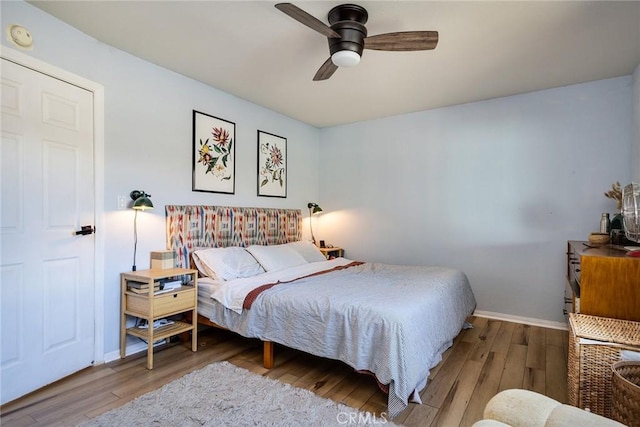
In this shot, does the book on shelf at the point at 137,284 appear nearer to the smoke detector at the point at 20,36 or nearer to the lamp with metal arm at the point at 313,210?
the smoke detector at the point at 20,36

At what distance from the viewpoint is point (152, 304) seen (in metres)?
2.47

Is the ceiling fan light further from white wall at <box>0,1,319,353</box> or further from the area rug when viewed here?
the area rug

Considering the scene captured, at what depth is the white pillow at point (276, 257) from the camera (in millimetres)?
3389

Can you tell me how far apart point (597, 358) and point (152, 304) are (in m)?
2.77

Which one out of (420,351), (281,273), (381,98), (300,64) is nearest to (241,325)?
(281,273)

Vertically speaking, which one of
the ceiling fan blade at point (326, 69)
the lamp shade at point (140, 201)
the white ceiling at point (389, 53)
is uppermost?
the white ceiling at point (389, 53)

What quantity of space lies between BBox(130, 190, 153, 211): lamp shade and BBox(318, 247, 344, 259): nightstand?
8.48 feet

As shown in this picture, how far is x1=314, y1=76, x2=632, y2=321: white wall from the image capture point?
10.9 ft

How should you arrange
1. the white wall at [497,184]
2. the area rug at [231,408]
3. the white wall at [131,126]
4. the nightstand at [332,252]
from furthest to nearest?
the nightstand at [332,252] < the white wall at [497,184] < the white wall at [131,126] < the area rug at [231,408]

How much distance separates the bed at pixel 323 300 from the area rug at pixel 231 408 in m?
0.27

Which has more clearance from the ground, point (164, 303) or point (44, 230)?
point (44, 230)

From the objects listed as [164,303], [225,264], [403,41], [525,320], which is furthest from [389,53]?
[525,320]

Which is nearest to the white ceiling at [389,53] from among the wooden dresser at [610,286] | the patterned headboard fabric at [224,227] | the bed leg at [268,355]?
the patterned headboard fabric at [224,227]

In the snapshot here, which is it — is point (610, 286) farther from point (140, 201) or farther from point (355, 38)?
point (140, 201)
